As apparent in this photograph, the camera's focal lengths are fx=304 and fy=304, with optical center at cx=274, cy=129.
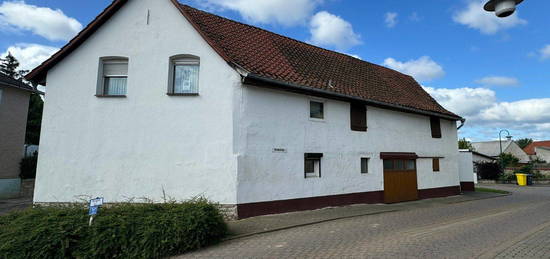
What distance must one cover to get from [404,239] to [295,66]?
782 centimetres

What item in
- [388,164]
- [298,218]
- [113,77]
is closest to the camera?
[298,218]

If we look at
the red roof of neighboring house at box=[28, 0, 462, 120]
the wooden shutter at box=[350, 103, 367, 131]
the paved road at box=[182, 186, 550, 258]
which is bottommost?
the paved road at box=[182, 186, 550, 258]

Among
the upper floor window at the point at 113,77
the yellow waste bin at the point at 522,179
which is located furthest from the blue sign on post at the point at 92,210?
the yellow waste bin at the point at 522,179

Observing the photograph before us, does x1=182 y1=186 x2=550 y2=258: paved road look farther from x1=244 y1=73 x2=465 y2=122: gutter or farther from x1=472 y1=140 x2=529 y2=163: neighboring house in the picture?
x1=472 y1=140 x2=529 y2=163: neighboring house

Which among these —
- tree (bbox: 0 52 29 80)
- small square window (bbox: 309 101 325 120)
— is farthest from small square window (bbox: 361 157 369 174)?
tree (bbox: 0 52 29 80)

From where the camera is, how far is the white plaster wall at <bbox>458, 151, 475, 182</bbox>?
65.8ft

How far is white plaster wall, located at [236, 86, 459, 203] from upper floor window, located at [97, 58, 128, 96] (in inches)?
169

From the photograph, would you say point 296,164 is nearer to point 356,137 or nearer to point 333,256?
point 356,137

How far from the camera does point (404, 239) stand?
23.4ft

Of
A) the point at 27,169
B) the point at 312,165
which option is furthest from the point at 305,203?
the point at 27,169

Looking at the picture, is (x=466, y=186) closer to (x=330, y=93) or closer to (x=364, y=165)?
(x=364, y=165)

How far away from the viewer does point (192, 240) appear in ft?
21.0

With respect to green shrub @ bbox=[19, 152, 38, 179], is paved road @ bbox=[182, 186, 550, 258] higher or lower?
lower

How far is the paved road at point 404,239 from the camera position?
6.07 m
